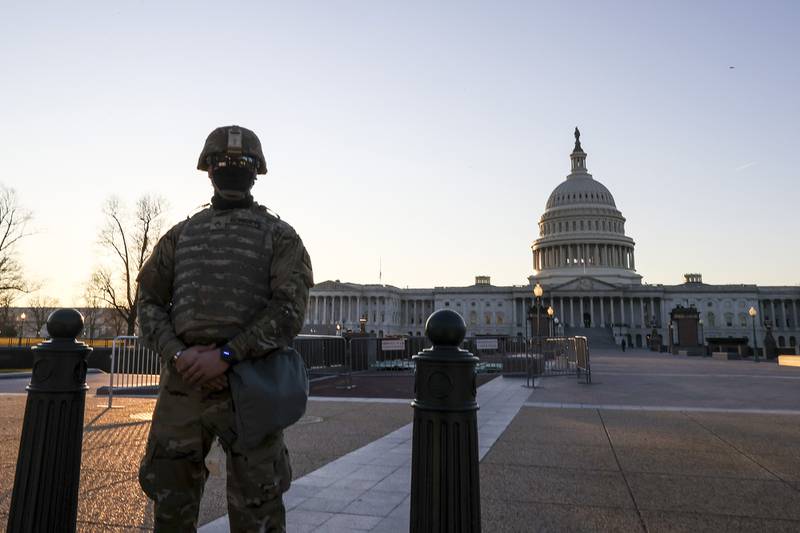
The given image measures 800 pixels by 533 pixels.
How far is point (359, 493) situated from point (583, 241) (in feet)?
380

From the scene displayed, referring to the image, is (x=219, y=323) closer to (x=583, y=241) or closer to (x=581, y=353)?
(x=581, y=353)

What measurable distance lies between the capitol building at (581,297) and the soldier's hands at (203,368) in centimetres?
9525

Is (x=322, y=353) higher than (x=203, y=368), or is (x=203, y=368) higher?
(x=203, y=368)

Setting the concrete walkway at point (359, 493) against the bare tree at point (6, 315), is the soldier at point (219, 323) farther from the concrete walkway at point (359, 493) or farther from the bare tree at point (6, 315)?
the bare tree at point (6, 315)

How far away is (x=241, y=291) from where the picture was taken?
3080 mm

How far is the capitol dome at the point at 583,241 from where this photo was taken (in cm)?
11419

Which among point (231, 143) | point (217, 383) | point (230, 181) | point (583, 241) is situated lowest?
point (217, 383)

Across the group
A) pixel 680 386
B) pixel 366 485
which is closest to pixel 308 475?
pixel 366 485

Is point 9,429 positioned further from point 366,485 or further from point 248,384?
point 248,384

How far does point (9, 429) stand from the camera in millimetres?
8820

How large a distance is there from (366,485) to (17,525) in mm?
3197

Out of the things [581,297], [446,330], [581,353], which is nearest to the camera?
[446,330]

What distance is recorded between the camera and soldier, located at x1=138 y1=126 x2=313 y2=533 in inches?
112

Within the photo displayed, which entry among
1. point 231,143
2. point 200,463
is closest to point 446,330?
point 200,463
